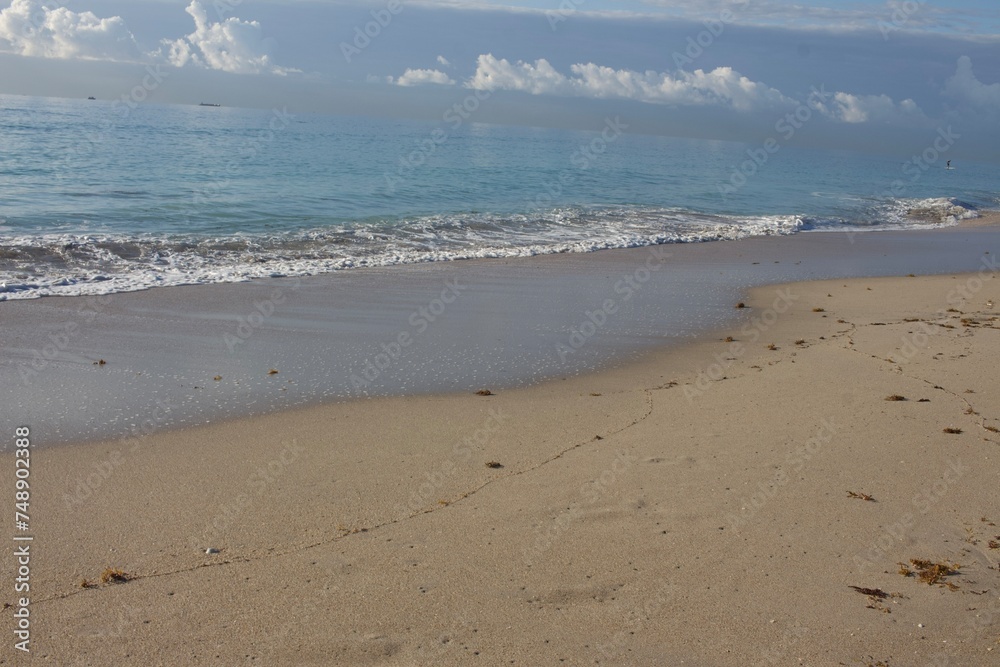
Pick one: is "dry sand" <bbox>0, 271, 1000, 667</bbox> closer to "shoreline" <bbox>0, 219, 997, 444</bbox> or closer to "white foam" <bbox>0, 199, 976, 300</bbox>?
"shoreline" <bbox>0, 219, 997, 444</bbox>

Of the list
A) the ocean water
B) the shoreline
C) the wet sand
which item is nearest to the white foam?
the ocean water

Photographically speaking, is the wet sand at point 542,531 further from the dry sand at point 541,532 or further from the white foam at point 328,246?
the white foam at point 328,246

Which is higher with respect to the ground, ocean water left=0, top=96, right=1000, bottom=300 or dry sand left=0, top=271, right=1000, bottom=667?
ocean water left=0, top=96, right=1000, bottom=300

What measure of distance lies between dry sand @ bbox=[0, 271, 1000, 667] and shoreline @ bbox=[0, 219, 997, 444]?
632mm

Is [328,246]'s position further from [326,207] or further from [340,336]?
[340,336]

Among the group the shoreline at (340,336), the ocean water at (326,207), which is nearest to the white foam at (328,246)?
the ocean water at (326,207)

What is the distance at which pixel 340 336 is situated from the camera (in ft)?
29.6

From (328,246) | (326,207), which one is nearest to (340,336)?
(328,246)

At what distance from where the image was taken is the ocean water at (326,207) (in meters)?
13.7

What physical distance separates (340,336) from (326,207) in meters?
13.1

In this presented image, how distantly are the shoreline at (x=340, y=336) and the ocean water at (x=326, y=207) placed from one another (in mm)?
1528

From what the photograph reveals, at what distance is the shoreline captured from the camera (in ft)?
22.5

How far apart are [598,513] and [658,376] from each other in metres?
3.40

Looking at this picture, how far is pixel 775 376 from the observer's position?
306 inches
